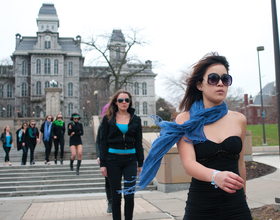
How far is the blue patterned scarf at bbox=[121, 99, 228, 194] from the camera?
7.05 feet

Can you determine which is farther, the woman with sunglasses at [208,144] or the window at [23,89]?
the window at [23,89]

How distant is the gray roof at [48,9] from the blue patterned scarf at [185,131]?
7293cm

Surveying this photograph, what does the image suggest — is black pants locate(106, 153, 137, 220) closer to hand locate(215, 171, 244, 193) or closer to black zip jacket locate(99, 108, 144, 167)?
black zip jacket locate(99, 108, 144, 167)

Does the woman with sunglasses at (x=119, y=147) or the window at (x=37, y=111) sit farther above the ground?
the window at (x=37, y=111)

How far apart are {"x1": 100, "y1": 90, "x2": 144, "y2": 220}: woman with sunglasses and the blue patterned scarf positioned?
5.73 feet

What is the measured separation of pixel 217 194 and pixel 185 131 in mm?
474

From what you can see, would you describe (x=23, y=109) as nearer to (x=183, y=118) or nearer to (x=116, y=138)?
(x=116, y=138)

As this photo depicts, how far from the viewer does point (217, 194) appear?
2.02m

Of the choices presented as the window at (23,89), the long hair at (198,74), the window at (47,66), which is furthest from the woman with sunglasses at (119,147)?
the window at (23,89)

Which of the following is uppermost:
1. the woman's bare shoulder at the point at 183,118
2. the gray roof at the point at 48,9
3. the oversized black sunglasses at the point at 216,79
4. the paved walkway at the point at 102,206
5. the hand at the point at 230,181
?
the gray roof at the point at 48,9

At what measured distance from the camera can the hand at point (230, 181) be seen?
1.70 m

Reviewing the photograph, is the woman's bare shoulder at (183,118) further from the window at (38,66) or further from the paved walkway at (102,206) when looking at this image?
the window at (38,66)

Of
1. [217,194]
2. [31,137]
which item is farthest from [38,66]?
[217,194]

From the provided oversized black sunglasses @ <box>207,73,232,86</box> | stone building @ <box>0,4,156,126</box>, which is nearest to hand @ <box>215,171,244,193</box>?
oversized black sunglasses @ <box>207,73,232,86</box>
